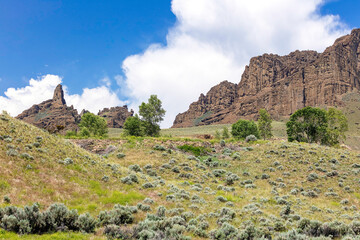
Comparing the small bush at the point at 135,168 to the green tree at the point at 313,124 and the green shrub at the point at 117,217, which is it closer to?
the green shrub at the point at 117,217

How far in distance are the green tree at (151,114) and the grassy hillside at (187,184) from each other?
968 inches

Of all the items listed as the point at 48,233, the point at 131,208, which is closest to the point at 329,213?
the point at 131,208

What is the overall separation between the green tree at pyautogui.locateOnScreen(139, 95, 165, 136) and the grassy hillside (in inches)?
968

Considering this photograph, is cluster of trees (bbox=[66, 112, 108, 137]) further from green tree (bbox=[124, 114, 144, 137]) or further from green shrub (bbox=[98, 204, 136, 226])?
green shrub (bbox=[98, 204, 136, 226])

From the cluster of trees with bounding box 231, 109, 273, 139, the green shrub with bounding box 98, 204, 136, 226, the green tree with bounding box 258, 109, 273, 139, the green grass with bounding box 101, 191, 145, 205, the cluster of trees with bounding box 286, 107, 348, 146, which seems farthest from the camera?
the green tree with bounding box 258, 109, 273, 139

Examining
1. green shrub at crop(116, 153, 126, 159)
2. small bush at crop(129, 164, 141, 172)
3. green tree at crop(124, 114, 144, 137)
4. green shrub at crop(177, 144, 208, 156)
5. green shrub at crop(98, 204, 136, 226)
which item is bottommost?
green shrub at crop(98, 204, 136, 226)

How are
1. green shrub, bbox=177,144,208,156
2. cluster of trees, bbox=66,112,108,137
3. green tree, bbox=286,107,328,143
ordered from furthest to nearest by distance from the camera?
cluster of trees, bbox=66,112,108,137 → green tree, bbox=286,107,328,143 → green shrub, bbox=177,144,208,156

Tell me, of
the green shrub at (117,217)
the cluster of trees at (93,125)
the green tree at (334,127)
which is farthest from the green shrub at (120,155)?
the green tree at (334,127)

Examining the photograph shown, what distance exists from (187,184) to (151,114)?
38.5 m

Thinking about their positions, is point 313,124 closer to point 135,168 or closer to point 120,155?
point 120,155

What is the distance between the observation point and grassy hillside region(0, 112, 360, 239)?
11352 millimetres

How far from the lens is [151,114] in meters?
57.2

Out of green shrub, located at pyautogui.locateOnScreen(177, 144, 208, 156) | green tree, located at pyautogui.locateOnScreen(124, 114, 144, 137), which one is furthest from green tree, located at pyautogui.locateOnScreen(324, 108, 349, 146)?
green tree, located at pyautogui.locateOnScreen(124, 114, 144, 137)

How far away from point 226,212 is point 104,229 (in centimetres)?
732
